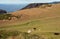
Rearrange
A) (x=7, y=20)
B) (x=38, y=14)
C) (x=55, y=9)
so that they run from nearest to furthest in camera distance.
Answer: (x=7, y=20)
(x=38, y=14)
(x=55, y=9)

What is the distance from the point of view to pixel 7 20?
3362cm

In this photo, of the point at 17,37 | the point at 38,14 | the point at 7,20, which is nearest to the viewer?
the point at 17,37

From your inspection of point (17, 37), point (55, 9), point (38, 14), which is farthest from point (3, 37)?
point (55, 9)

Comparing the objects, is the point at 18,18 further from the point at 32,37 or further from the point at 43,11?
the point at 32,37

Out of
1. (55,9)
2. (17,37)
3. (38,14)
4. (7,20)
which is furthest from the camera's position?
(55,9)

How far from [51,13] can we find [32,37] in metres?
23.2

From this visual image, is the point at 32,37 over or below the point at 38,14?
over

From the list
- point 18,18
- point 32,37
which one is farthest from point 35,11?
point 32,37

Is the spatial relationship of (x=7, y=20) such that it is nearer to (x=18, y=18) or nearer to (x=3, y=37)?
(x=18, y=18)

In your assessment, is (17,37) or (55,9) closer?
(17,37)

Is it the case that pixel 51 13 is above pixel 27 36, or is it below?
below

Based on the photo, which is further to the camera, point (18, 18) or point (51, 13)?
point (51, 13)

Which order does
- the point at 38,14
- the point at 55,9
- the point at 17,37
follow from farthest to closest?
the point at 55,9 → the point at 38,14 → the point at 17,37

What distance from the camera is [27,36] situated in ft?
49.8
